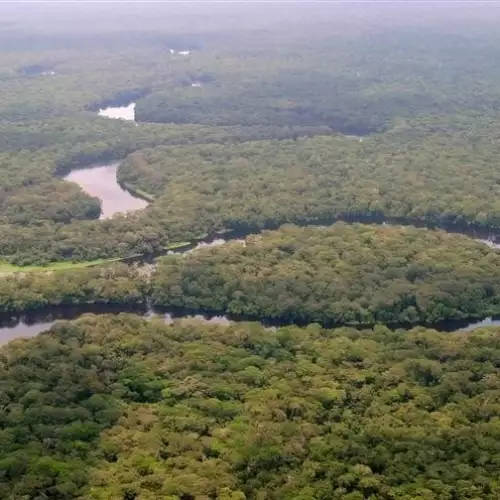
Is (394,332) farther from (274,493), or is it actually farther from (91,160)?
(91,160)

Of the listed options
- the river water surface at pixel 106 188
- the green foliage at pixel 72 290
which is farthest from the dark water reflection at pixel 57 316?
the river water surface at pixel 106 188

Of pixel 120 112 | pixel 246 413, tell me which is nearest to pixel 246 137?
pixel 120 112

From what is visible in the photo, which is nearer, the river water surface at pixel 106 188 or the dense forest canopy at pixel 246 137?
the dense forest canopy at pixel 246 137

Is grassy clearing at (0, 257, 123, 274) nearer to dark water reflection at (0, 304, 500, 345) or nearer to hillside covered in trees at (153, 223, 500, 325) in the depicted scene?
dark water reflection at (0, 304, 500, 345)

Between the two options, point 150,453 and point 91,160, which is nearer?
point 150,453

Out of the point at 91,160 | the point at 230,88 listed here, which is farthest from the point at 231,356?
the point at 230,88

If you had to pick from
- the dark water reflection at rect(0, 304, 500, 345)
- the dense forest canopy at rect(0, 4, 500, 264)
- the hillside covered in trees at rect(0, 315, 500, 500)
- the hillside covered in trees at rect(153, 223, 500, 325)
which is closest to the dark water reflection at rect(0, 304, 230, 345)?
the dark water reflection at rect(0, 304, 500, 345)

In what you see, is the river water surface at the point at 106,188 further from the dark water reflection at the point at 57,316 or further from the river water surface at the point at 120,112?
the river water surface at the point at 120,112

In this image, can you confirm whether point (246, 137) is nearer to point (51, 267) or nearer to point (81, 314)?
point (51, 267)

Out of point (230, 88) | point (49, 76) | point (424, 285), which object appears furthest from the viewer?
point (49, 76)

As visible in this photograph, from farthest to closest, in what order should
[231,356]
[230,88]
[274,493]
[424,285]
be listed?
1. [230,88]
2. [424,285]
3. [231,356]
4. [274,493]
